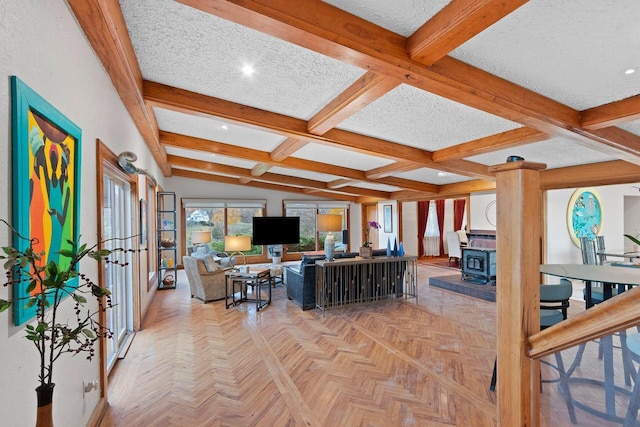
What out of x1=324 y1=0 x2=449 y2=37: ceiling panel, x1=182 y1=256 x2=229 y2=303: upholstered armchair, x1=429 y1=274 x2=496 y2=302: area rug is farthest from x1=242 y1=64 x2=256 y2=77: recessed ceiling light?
x1=429 y1=274 x2=496 y2=302: area rug

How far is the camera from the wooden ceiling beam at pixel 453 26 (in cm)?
153

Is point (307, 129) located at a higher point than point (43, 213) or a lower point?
higher

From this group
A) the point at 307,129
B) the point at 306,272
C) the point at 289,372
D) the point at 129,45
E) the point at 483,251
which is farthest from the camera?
the point at 483,251

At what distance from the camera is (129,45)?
7.32ft

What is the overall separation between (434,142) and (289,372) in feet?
11.0

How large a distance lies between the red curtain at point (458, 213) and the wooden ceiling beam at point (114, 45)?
32.4 ft

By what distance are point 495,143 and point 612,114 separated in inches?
43.7

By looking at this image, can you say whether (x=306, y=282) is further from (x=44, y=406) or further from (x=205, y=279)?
(x=44, y=406)

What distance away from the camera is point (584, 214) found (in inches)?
260

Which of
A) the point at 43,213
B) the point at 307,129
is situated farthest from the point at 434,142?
the point at 43,213

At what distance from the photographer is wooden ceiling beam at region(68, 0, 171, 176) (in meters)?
1.64

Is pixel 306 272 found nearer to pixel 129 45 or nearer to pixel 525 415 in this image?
pixel 129 45

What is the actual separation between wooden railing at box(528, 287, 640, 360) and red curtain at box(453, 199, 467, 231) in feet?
34.1

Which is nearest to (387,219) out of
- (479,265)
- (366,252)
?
(479,265)
